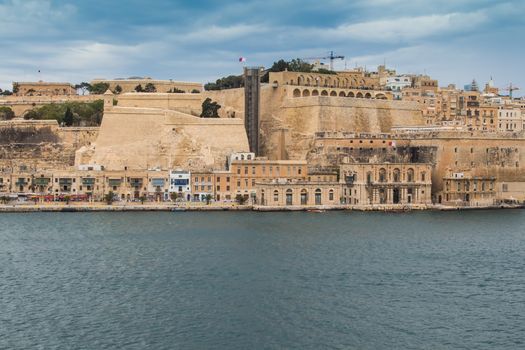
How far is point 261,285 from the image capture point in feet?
72.2

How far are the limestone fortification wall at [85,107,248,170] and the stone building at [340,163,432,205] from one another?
298 inches

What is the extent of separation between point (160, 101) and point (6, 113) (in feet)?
35.1

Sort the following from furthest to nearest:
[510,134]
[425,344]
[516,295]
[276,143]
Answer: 1. [276,143]
2. [510,134]
3. [516,295]
4. [425,344]

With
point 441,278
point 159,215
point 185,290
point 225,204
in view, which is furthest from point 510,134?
point 185,290

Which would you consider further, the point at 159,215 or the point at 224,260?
the point at 159,215

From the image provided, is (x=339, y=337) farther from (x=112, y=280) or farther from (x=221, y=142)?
(x=221, y=142)

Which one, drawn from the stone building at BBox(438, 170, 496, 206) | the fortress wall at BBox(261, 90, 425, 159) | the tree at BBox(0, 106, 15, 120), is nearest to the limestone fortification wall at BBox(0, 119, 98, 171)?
the tree at BBox(0, 106, 15, 120)

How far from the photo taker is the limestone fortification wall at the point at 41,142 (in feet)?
152

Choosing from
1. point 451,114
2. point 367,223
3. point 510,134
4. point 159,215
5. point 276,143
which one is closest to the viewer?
point 367,223

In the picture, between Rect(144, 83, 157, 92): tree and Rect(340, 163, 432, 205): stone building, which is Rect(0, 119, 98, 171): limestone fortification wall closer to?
Rect(144, 83, 157, 92): tree

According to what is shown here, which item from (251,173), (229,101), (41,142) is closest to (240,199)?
(251,173)

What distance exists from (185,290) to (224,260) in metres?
4.12

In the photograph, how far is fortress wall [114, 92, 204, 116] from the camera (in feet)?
159

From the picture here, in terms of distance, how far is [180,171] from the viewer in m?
41.8
